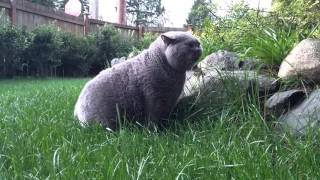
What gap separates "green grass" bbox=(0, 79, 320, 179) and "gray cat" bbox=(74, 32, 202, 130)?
186 mm

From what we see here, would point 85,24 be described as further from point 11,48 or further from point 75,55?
point 11,48

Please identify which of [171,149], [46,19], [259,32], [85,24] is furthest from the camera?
[85,24]

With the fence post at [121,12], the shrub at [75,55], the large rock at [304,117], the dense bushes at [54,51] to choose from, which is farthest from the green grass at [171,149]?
the fence post at [121,12]

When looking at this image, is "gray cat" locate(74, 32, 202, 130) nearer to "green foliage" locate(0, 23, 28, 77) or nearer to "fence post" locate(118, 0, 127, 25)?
"green foliage" locate(0, 23, 28, 77)

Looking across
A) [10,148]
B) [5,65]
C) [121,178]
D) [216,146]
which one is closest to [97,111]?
[10,148]

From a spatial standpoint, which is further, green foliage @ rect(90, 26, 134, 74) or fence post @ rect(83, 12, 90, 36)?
fence post @ rect(83, 12, 90, 36)

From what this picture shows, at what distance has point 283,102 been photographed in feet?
12.8

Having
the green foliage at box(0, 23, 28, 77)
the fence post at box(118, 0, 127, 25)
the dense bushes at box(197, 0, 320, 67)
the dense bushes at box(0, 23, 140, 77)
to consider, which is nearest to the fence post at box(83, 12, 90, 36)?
the dense bushes at box(0, 23, 140, 77)

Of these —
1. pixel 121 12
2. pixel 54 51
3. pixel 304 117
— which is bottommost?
pixel 54 51

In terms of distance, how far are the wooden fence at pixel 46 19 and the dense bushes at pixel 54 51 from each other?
26.2 inches

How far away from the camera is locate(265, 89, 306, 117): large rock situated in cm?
390

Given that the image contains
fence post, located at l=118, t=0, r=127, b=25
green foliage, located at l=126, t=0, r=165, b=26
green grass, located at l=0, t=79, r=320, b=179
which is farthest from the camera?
green foliage, located at l=126, t=0, r=165, b=26

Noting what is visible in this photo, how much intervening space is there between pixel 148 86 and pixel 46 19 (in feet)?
37.9

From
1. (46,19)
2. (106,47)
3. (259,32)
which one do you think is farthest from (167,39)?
(46,19)
